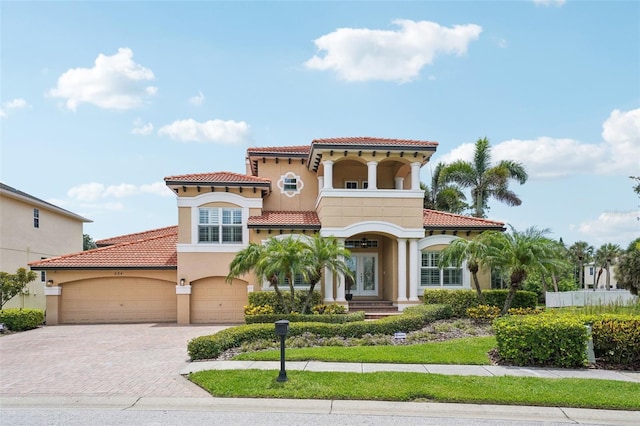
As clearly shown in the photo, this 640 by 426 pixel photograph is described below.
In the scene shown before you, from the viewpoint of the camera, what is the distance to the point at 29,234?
1159 inches

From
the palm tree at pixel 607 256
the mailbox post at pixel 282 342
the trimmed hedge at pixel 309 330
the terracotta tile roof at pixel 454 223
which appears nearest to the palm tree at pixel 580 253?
the palm tree at pixel 607 256

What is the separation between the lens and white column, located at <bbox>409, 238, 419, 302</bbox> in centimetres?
2152

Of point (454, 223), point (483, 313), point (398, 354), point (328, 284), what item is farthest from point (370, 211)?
point (398, 354)

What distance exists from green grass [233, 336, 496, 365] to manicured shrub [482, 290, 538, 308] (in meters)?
6.48

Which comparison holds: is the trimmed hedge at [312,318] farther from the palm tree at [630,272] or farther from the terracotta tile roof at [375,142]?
the palm tree at [630,272]

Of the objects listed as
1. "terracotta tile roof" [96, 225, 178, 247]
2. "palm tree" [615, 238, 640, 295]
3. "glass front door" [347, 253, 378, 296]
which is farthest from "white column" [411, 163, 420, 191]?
"palm tree" [615, 238, 640, 295]

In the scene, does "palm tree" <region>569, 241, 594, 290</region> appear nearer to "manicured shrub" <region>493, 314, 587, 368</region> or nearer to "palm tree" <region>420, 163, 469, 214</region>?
"palm tree" <region>420, 163, 469, 214</region>

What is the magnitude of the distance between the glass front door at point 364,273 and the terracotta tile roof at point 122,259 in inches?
329

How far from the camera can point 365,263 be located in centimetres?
2388

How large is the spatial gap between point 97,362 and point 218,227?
10250mm

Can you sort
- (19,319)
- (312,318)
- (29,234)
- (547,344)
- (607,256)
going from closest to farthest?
(547,344) → (312,318) → (19,319) → (29,234) → (607,256)

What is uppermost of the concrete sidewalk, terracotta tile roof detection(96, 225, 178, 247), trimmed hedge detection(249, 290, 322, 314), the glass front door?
terracotta tile roof detection(96, 225, 178, 247)

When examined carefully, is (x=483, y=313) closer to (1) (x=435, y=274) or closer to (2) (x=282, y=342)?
(1) (x=435, y=274)

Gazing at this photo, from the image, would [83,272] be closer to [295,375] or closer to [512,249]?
[295,375]
